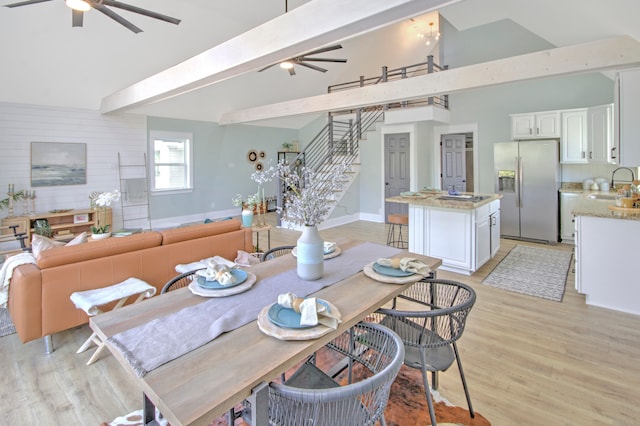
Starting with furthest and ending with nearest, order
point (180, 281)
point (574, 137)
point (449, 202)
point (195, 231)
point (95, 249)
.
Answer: point (574, 137)
point (449, 202)
point (195, 231)
point (95, 249)
point (180, 281)

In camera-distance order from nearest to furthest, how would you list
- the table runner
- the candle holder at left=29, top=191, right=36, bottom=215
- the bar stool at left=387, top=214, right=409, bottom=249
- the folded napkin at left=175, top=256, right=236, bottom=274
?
the table runner
the folded napkin at left=175, top=256, right=236, bottom=274
the bar stool at left=387, top=214, right=409, bottom=249
the candle holder at left=29, top=191, right=36, bottom=215

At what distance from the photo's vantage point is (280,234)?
283 inches

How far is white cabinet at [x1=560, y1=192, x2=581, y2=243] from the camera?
5812mm

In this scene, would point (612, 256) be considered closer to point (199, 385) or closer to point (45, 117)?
point (199, 385)

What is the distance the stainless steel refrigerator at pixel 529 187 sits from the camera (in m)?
5.86

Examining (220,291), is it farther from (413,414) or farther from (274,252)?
(413,414)

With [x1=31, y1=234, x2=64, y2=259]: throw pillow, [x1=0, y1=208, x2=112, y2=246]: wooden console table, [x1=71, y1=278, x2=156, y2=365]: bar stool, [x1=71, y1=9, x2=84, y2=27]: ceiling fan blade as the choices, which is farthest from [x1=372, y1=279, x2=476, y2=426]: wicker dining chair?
[x1=0, y1=208, x2=112, y2=246]: wooden console table

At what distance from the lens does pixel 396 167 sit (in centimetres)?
809

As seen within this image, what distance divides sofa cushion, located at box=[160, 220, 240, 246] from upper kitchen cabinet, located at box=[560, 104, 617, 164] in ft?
18.2

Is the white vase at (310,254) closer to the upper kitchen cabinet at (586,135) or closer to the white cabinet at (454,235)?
the white cabinet at (454,235)

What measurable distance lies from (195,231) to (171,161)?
552 centimetres

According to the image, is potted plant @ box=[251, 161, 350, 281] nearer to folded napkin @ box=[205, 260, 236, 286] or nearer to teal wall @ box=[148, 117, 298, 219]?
folded napkin @ box=[205, 260, 236, 286]

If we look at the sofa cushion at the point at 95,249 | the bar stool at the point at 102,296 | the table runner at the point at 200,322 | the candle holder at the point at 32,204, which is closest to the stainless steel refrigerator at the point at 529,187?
the table runner at the point at 200,322

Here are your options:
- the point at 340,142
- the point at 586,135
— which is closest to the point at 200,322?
the point at 586,135
